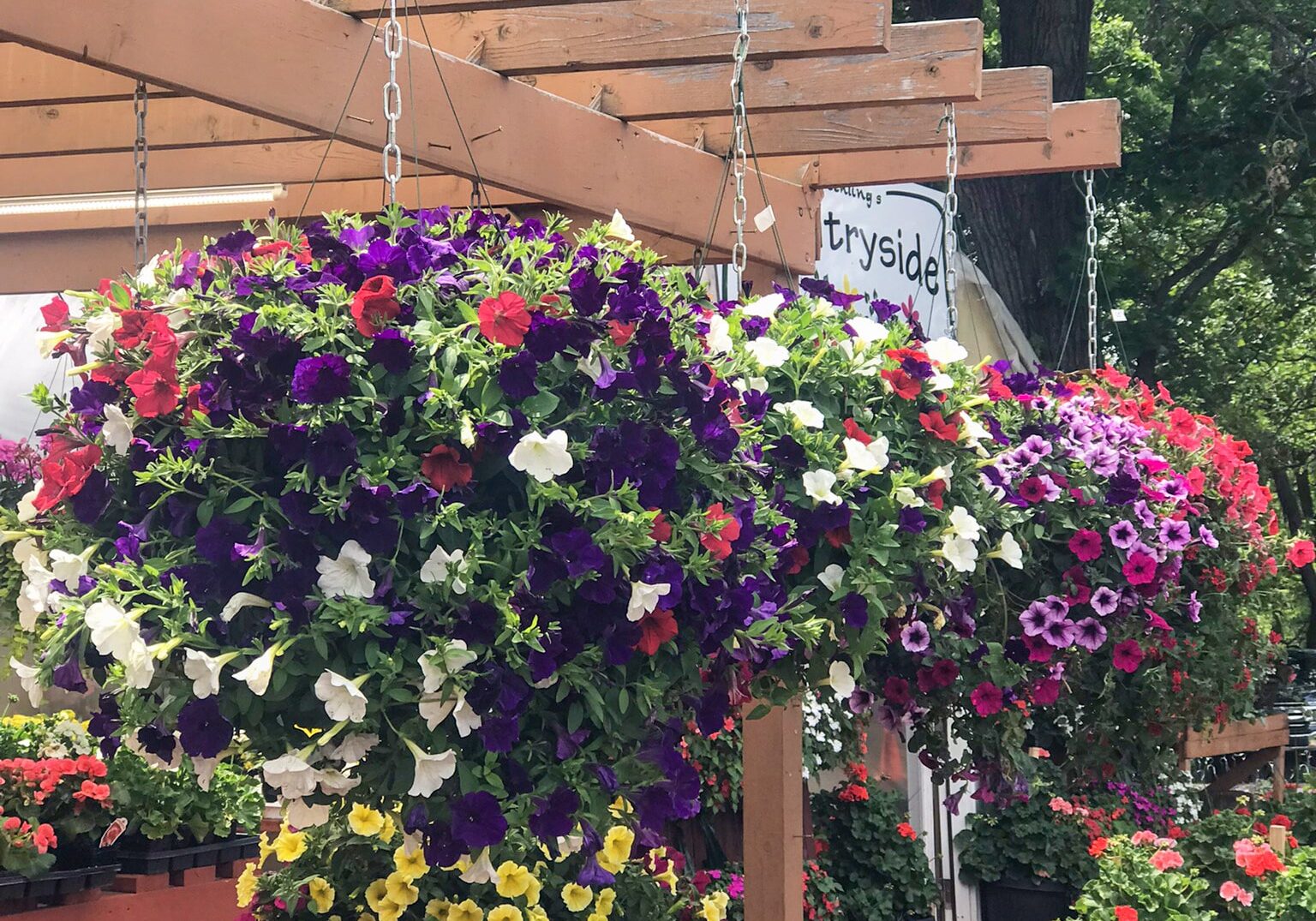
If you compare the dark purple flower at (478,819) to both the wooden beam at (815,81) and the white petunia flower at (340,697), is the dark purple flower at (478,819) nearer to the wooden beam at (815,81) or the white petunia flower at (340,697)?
the white petunia flower at (340,697)

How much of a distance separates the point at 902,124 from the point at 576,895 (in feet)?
7.48

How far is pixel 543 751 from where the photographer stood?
4.77ft

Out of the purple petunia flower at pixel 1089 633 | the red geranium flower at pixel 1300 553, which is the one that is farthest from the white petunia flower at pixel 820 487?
the red geranium flower at pixel 1300 553

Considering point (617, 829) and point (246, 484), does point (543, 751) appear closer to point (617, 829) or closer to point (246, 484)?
point (246, 484)

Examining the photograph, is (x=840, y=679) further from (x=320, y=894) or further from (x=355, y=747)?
(x=320, y=894)

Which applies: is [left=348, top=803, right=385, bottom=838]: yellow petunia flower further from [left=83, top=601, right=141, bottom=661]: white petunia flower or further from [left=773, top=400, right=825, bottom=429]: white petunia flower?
[left=773, top=400, right=825, bottom=429]: white petunia flower

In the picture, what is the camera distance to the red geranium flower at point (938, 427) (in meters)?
1.97

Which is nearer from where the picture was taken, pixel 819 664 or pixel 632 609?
pixel 632 609

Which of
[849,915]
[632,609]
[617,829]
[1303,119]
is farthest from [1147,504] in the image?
[1303,119]

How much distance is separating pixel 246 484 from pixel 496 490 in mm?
240

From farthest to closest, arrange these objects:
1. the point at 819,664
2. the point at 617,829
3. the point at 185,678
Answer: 1. the point at 617,829
2. the point at 819,664
3. the point at 185,678

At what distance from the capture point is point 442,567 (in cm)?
137

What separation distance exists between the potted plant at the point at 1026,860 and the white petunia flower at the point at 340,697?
17.4 feet

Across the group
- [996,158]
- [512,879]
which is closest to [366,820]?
[512,879]
